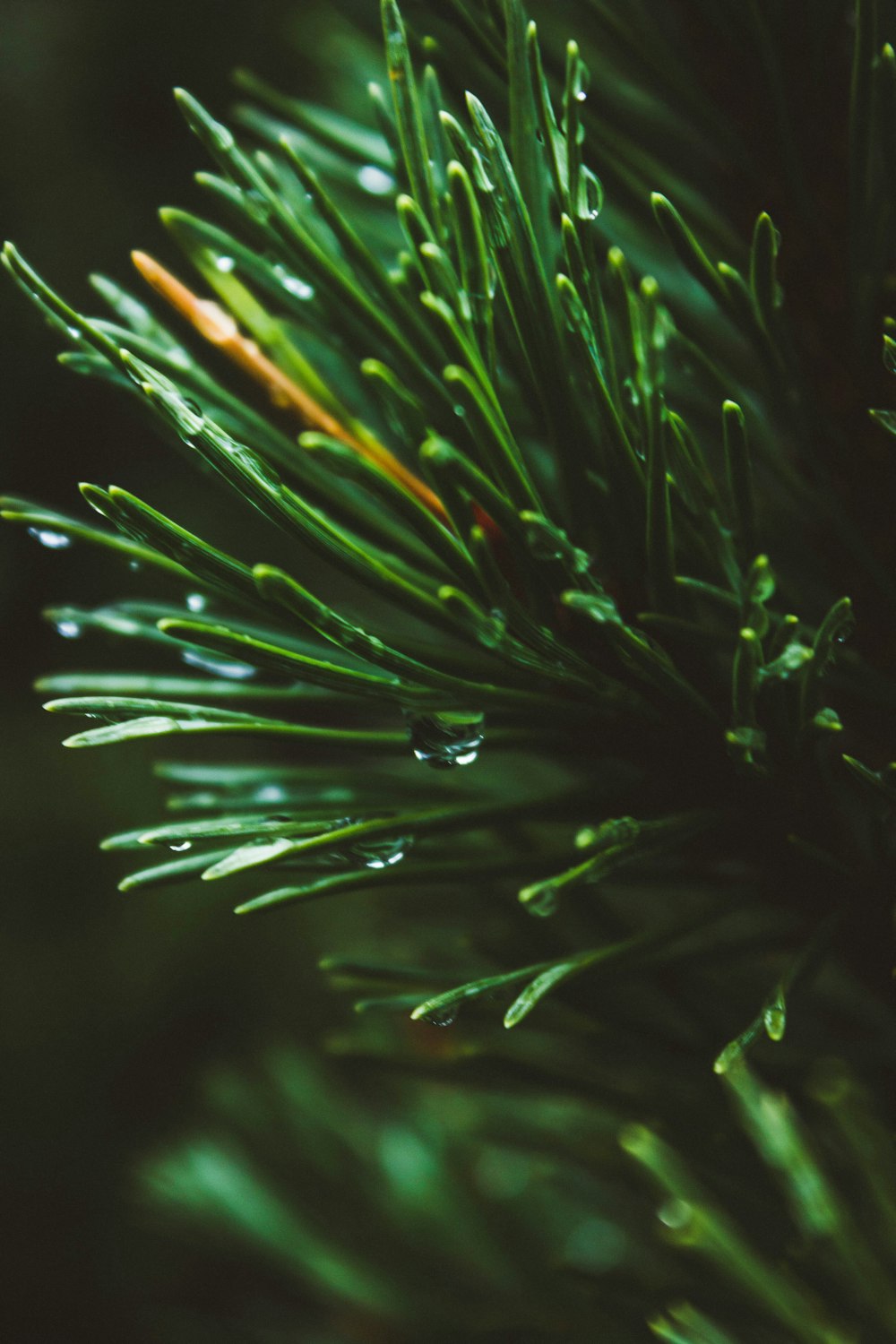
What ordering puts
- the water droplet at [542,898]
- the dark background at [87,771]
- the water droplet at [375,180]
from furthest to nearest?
1. the dark background at [87,771]
2. the water droplet at [375,180]
3. the water droplet at [542,898]

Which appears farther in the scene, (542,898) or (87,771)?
(87,771)

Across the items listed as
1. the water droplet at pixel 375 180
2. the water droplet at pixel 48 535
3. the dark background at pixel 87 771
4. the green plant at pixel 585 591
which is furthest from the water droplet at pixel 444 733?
the dark background at pixel 87 771

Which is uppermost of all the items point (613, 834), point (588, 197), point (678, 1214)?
point (588, 197)

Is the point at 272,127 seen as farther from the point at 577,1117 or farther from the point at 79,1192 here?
the point at 79,1192

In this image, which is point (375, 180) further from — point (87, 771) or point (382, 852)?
point (87, 771)

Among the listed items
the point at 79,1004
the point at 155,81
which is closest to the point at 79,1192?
the point at 79,1004

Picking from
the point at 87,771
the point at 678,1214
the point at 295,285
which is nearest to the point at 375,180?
the point at 295,285

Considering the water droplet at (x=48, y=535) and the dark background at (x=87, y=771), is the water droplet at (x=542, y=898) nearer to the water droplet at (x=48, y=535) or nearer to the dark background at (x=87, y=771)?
the water droplet at (x=48, y=535)
